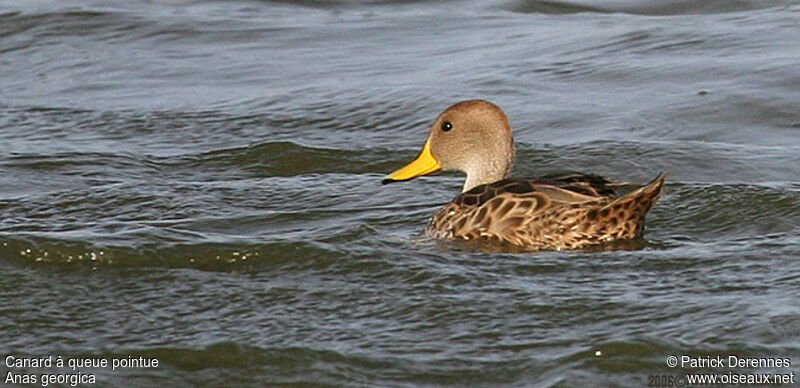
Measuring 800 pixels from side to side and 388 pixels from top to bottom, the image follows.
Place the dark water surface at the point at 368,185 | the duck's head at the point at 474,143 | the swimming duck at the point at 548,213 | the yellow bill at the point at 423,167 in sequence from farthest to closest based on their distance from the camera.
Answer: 1. the yellow bill at the point at 423,167
2. the duck's head at the point at 474,143
3. the swimming duck at the point at 548,213
4. the dark water surface at the point at 368,185

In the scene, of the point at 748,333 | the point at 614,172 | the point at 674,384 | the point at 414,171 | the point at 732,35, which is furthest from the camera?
the point at 732,35

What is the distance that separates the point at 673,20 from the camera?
1495cm

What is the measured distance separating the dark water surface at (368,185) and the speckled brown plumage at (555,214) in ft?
0.57

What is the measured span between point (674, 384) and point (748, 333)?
60 cm

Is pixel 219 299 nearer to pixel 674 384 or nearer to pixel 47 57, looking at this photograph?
pixel 674 384

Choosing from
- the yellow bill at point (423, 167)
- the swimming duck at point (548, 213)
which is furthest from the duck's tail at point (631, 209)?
the yellow bill at point (423, 167)

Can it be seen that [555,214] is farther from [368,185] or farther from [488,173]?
[368,185]

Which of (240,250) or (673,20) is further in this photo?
(673,20)

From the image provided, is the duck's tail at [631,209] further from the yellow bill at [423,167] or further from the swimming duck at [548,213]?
the yellow bill at [423,167]

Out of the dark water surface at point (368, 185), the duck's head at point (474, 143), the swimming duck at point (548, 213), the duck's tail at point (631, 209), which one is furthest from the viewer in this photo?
the duck's head at point (474, 143)

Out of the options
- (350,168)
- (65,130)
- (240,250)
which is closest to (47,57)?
(65,130)

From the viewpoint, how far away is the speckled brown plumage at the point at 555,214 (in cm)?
819

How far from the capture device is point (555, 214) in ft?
26.9

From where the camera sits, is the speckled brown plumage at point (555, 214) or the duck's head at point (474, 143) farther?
the duck's head at point (474, 143)
